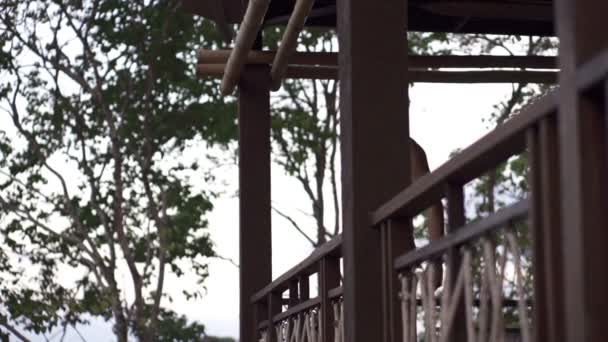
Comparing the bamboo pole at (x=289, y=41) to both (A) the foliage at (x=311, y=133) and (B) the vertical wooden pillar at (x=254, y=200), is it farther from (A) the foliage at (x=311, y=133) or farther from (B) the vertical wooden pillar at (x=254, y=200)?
(A) the foliage at (x=311, y=133)

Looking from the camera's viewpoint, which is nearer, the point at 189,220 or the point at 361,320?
the point at 361,320

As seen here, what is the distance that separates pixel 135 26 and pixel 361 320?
1253 centimetres

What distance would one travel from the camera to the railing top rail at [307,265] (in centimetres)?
290

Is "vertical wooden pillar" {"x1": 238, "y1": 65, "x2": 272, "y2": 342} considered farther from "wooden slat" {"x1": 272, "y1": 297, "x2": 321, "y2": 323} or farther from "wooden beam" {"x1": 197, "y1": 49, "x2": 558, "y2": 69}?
"wooden slat" {"x1": 272, "y1": 297, "x2": 321, "y2": 323}

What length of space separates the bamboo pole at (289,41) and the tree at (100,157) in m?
9.19

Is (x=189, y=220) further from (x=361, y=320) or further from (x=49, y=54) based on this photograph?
(x=361, y=320)

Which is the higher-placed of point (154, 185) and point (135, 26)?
point (135, 26)

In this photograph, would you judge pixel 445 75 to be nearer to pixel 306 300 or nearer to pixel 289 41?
pixel 289 41

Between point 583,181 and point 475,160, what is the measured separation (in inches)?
17.4

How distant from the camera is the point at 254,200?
17.7 feet

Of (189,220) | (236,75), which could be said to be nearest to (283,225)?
(189,220)

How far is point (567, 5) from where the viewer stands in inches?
55.5

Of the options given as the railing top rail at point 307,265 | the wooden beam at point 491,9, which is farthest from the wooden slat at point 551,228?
the wooden beam at point 491,9

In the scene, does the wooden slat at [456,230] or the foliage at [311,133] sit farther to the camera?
the foliage at [311,133]
